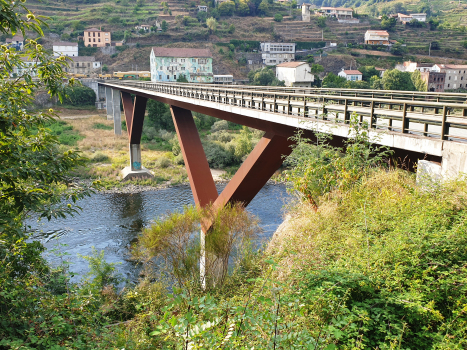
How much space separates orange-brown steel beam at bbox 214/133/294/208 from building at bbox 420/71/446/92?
8060cm

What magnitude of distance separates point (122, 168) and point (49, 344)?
36577 millimetres

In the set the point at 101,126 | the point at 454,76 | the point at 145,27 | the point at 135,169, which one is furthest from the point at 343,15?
the point at 135,169

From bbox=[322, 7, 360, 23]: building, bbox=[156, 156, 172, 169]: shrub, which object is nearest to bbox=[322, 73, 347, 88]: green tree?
bbox=[156, 156, 172, 169]: shrub

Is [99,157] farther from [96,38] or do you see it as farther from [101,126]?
[96,38]

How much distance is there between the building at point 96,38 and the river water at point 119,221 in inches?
3843

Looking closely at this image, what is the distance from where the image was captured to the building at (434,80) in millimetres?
80062

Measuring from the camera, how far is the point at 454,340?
3.96 meters

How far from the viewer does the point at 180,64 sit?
85.2 metres

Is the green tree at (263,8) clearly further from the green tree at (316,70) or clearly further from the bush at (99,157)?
the bush at (99,157)

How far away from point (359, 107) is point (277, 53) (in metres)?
113

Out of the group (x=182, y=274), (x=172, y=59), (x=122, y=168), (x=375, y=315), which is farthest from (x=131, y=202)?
(x=172, y=59)

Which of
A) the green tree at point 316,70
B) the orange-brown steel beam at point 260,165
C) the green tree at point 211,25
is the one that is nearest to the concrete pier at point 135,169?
the orange-brown steel beam at point 260,165

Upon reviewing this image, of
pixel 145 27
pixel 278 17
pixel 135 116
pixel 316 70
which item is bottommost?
pixel 135 116

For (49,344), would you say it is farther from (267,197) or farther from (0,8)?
(267,197)
